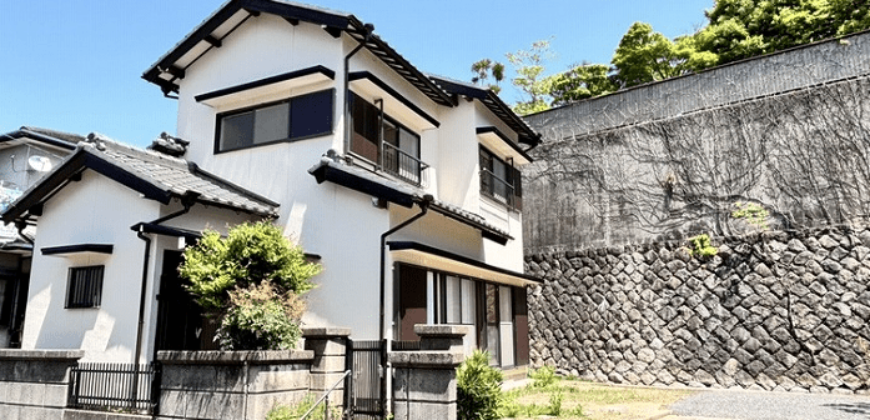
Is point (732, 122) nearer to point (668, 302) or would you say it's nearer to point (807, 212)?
point (807, 212)

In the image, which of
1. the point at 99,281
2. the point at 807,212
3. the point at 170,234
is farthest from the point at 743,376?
the point at 99,281

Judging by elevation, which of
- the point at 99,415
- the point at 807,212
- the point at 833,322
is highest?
the point at 807,212

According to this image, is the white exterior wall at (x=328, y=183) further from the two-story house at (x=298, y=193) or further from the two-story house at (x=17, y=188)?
the two-story house at (x=17, y=188)

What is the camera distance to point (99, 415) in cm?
852

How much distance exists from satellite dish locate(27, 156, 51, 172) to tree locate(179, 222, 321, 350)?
10.7m

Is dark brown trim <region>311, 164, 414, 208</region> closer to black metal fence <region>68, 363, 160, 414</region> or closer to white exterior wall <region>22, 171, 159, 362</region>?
white exterior wall <region>22, 171, 159, 362</region>

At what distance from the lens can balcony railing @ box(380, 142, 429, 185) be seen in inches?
517

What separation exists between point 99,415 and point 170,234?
9.28ft

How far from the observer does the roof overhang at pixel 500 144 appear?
49.1ft

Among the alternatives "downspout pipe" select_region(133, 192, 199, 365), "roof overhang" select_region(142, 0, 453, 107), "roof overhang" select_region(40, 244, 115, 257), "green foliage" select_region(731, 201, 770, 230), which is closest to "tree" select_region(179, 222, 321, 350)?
"downspout pipe" select_region(133, 192, 199, 365)

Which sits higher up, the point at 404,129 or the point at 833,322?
the point at 404,129

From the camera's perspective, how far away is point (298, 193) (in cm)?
1151

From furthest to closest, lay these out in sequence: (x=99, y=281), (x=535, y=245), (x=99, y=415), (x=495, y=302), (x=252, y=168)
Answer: (x=535, y=245)
(x=495, y=302)
(x=252, y=168)
(x=99, y=281)
(x=99, y=415)

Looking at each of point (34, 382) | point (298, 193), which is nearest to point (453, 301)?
point (298, 193)
